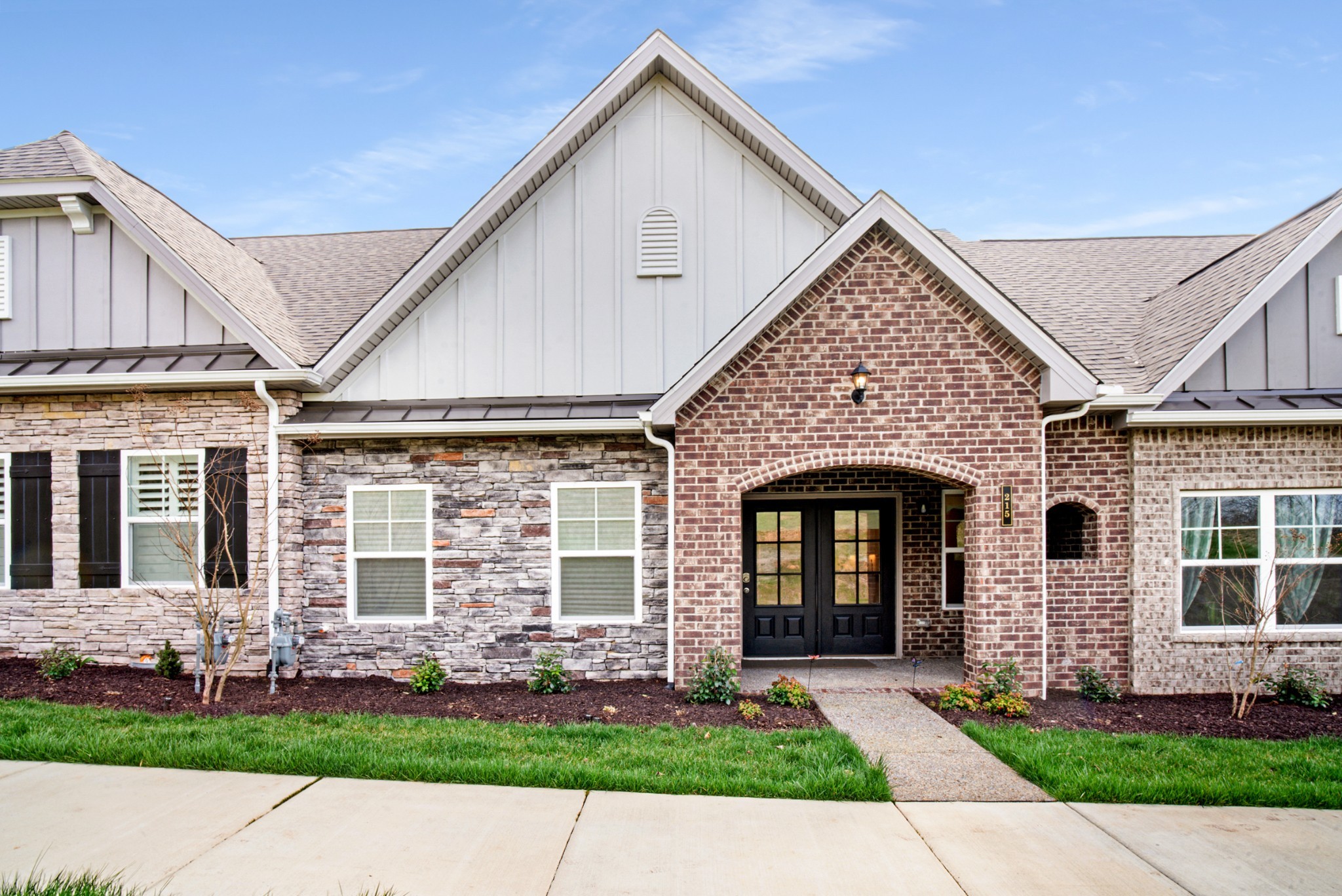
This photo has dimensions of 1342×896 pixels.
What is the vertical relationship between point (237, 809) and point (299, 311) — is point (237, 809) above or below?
below

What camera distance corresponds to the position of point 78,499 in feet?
29.6

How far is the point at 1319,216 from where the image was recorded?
351 inches

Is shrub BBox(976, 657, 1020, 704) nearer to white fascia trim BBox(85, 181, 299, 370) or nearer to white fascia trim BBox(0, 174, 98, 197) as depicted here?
white fascia trim BBox(85, 181, 299, 370)

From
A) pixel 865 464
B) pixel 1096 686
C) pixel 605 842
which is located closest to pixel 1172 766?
pixel 1096 686

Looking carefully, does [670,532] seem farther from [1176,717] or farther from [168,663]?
[168,663]

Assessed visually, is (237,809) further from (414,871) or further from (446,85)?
(446,85)

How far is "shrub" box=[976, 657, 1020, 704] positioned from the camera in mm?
7770

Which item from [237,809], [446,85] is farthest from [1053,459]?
[446,85]

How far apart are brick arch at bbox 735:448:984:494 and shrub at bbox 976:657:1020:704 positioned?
189cm

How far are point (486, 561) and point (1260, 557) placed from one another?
886 centimetres

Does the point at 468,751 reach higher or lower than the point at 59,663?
lower

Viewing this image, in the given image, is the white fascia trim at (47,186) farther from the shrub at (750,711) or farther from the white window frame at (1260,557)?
the white window frame at (1260,557)

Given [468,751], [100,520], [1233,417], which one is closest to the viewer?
[468,751]

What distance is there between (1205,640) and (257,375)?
11.1m
